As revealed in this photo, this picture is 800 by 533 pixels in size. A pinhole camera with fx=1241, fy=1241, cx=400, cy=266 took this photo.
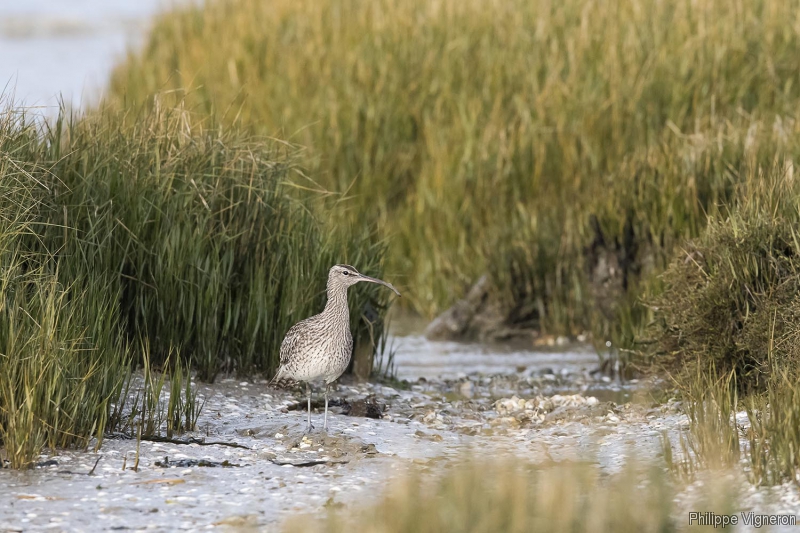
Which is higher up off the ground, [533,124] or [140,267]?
[533,124]

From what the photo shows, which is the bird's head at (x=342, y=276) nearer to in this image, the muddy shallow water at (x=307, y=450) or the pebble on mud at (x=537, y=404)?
the muddy shallow water at (x=307, y=450)

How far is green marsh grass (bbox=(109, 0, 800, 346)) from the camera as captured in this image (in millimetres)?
12688

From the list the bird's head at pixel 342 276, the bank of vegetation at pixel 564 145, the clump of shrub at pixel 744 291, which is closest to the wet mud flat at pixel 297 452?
the clump of shrub at pixel 744 291

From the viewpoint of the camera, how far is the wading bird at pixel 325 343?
8.19 m

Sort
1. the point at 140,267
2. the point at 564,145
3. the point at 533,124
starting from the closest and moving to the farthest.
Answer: the point at 140,267, the point at 564,145, the point at 533,124

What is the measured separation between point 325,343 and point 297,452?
93 cm

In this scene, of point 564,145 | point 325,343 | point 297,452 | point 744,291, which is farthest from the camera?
point 564,145

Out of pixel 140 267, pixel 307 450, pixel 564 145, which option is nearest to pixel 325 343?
pixel 307 450

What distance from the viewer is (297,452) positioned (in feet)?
24.7

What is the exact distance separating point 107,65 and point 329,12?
4639 millimetres

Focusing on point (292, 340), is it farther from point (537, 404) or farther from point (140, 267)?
point (537, 404)

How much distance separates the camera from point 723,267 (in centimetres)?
899

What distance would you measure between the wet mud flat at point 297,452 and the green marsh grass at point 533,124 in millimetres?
2646

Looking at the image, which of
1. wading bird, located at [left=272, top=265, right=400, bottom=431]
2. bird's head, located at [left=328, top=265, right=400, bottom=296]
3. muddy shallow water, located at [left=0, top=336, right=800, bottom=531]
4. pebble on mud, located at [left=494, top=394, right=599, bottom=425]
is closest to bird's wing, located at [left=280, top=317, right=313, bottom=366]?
wading bird, located at [left=272, top=265, right=400, bottom=431]
